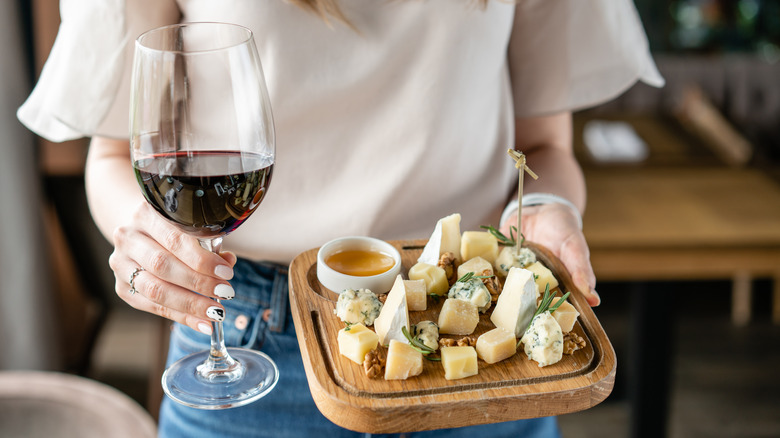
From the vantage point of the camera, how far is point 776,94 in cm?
442

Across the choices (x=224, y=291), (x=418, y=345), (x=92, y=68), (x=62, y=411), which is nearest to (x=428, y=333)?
(x=418, y=345)

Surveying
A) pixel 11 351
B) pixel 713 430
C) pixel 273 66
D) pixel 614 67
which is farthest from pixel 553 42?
pixel 11 351

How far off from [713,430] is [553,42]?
90.2 inches

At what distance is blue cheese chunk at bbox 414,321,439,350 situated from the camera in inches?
33.1

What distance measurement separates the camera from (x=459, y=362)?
0.79 meters

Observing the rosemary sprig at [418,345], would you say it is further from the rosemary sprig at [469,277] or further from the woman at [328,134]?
the woman at [328,134]

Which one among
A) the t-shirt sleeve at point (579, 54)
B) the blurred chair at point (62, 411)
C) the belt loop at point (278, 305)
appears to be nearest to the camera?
the belt loop at point (278, 305)

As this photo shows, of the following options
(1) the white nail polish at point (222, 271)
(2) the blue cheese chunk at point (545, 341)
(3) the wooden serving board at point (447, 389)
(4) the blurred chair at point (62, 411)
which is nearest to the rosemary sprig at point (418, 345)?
(3) the wooden serving board at point (447, 389)

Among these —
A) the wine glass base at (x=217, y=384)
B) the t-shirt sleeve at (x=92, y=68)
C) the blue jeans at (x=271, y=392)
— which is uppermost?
the t-shirt sleeve at (x=92, y=68)

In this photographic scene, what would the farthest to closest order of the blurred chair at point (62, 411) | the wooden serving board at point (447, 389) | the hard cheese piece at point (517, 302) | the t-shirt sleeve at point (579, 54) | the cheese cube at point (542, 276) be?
the blurred chair at point (62, 411)
the t-shirt sleeve at point (579, 54)
the cheese cube at point (542, 276)
the hard cheese piece at point (517, 302)
the wooden serving board at point (447, 389)

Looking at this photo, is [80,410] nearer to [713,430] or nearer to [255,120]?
[255,120]

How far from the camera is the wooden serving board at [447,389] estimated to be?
748 millimetres

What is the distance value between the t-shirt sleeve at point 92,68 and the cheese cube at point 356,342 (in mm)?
548

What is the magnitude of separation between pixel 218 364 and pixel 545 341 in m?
0.43
